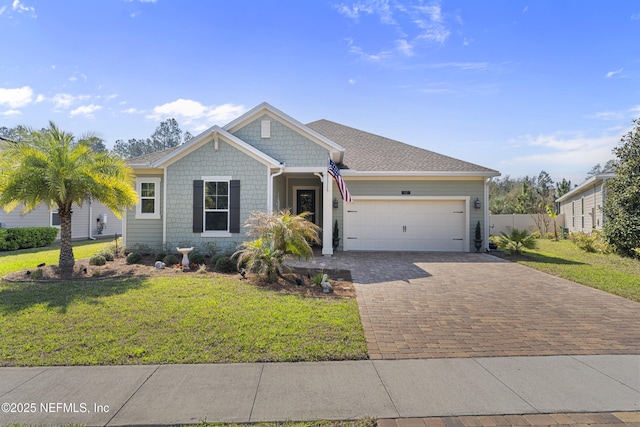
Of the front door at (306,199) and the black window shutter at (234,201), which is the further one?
the front door at (306,199)

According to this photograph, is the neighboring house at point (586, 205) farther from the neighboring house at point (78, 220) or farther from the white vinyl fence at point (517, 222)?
the neighboring house at point (78, 220)

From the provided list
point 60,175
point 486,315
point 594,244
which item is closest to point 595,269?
point 594,244

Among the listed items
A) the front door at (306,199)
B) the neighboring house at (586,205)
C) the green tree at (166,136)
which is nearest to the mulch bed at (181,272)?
the front door at (306,199)

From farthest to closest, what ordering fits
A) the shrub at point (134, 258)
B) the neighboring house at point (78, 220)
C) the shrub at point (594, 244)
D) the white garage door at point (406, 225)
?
the neighboring house at point (78, 220)
the white garage door at point (406, 225)
the shrub at point (594, 244)
the shrub at point (134, 258)

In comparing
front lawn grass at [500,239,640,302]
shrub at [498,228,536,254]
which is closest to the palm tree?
front lawn grass at [500,239,640,302]

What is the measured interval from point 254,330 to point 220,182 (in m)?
7.72

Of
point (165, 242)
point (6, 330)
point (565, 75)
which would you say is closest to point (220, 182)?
point (165, 242)

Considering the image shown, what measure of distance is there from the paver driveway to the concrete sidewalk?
400mm

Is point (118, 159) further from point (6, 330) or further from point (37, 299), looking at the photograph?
point (6, 330)

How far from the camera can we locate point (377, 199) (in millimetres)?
14320

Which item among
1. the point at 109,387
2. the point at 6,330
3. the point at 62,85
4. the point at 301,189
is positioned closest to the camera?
the point at 109,387

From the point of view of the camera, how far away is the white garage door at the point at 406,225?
47.3 feet

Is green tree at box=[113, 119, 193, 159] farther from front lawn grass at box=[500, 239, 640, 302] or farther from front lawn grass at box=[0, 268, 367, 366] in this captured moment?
front lawn grass at box=[500, 239, 640, 302]

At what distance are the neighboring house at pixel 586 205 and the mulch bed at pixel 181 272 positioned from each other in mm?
16666
